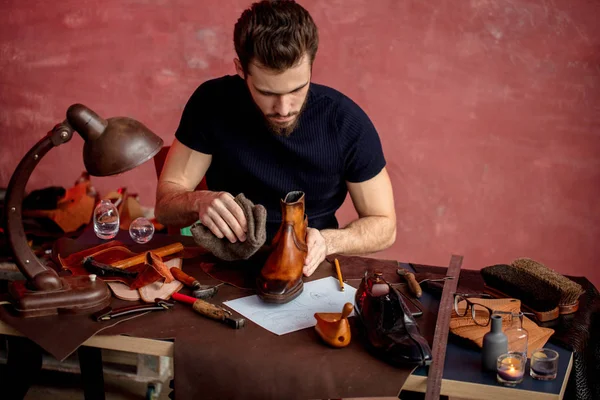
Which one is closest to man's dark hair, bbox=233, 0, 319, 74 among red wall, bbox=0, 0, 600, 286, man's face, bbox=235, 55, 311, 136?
man's face, bbox=235, 55, 311, 136

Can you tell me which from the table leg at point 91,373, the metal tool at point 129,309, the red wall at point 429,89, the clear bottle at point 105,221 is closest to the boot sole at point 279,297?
the metal tool at point 129,309

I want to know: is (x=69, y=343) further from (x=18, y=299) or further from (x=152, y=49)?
(x=152, y=49)

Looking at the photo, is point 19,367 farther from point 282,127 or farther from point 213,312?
point 282,127

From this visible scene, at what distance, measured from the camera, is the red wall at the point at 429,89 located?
3551mm

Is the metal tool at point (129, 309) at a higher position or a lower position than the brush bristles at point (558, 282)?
lower

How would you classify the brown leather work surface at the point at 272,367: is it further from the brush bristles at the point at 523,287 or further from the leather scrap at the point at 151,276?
the brush bristles at the point at 523,287

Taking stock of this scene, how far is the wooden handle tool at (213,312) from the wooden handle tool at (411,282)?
54 cm

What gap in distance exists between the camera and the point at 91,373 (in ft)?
8.62

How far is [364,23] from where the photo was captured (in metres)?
3.69

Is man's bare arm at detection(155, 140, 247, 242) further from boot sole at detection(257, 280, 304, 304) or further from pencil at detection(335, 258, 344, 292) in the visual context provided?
pencil at detection(335, 258, 344, 292)

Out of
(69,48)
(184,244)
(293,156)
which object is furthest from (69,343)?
(69,48)

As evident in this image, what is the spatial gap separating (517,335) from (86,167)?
1225 mm

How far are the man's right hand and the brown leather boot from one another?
14 cm

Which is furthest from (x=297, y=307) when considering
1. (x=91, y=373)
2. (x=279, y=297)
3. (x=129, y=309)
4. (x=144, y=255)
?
(x=91, y=373)
